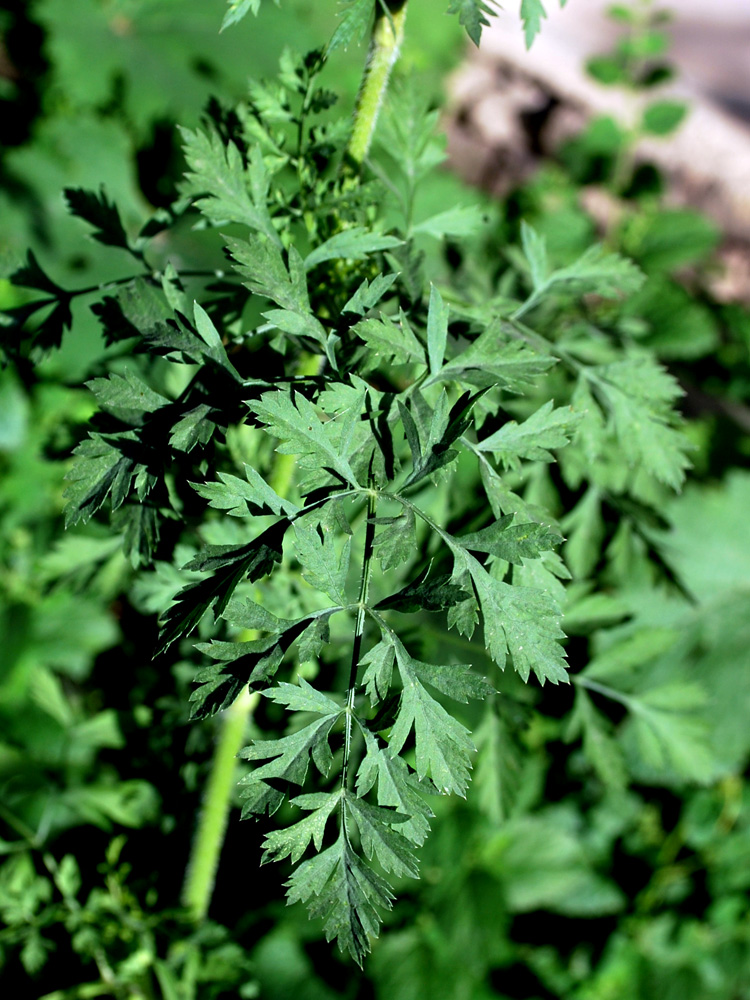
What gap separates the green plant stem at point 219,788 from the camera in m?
1.25

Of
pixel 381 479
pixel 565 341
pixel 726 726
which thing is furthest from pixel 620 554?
pixel 726 726

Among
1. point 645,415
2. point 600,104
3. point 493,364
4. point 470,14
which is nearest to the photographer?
point 470,14

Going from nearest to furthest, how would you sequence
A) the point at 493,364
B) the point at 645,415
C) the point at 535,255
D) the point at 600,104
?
the point at 493,364, the point at 645,415, the point at 535,255, the point at 600,104

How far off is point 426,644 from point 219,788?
0.41 meters

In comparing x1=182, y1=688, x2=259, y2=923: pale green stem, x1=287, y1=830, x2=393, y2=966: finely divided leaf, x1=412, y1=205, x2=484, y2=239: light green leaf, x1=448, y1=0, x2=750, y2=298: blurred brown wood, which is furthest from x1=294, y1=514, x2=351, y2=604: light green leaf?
x1=448, y1=0, x2=750, y2=298: blurred brown wood

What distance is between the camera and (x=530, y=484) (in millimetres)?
1439

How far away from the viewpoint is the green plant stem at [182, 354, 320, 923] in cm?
125

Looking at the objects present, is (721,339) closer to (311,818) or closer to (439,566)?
(439,566)

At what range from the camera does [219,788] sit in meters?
1.34

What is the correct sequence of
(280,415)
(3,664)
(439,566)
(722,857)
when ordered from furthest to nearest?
(722,857) < (3,664) < (439,566) < (280,415)

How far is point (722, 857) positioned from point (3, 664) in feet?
6.94

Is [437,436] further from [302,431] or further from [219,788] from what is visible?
[219,788]

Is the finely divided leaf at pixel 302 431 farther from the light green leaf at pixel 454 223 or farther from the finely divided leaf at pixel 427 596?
the light green leaf at pixel 454 223

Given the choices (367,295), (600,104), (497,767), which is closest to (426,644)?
(497,767)
